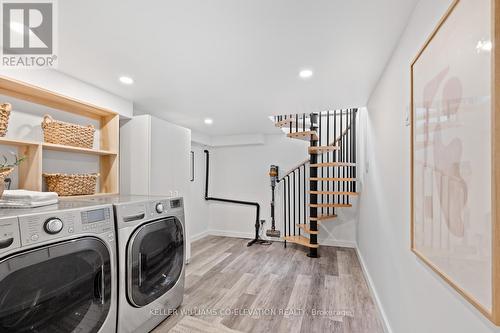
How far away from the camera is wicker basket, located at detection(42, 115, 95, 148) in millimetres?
2000

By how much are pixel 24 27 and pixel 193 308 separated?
2.44m

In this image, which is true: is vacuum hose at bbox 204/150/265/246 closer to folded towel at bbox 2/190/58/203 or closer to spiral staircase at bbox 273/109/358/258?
spiral staircase at bbox 273/109/358/258

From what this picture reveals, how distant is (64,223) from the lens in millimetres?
1229

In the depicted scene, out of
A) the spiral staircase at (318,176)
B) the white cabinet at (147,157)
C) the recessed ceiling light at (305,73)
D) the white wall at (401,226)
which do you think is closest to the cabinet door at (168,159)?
the white cabinet at (147,157)

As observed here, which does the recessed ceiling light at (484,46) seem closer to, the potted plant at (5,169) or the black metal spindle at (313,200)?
the potted plant at (5,169)

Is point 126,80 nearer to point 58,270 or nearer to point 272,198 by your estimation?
point 58,270

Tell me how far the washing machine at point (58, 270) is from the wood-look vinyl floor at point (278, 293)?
72 centimetres

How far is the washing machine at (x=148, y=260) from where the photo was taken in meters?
1.56

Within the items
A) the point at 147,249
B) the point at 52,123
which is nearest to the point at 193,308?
the point at 147,249

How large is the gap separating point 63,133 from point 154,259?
1375 mm

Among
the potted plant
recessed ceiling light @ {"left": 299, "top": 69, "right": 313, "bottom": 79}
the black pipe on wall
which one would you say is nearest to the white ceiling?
recessed ceiling light @ {"left": 299, "top": 69, "right": 313, "bottom": 79}

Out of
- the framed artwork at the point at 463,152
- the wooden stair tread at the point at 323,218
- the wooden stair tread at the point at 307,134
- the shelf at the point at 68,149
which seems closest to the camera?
the framed artwork at the point at 463,152

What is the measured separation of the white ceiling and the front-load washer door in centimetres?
130

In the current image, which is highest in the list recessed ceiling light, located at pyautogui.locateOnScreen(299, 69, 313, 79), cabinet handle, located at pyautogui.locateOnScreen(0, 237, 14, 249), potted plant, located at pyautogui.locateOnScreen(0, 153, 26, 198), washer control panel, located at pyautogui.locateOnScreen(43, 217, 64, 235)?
recessed ceiling light, located at pyautogui.locateOnScreen(299, 69, 313, 79)
